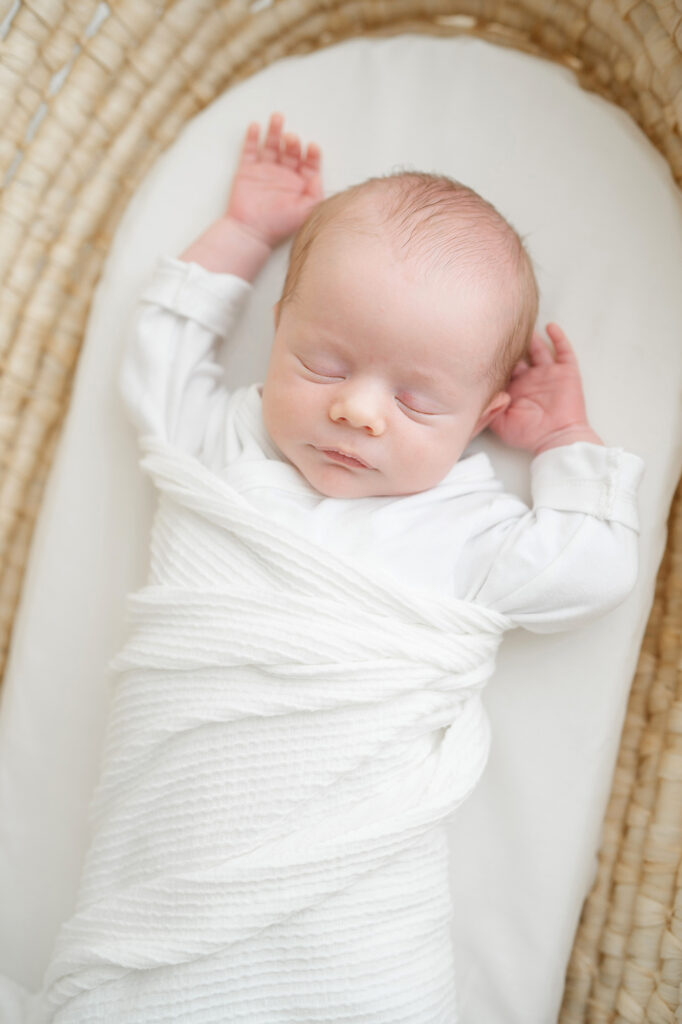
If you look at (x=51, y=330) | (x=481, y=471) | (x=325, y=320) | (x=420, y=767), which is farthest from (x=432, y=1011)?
(x=51, y=330)

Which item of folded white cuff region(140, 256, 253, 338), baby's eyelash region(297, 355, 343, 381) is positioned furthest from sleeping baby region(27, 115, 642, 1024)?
folded white cuff region(140, 256, 253, 338)

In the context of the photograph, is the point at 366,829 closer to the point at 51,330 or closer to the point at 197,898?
the point at 197,898

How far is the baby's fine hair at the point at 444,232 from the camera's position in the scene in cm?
102

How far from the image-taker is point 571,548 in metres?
1.04

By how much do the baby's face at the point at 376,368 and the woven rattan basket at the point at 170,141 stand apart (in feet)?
1.22

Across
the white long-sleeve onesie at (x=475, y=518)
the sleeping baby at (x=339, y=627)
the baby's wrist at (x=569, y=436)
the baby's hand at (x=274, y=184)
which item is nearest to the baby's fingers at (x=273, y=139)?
the baby's hand at (x=274, y=184)

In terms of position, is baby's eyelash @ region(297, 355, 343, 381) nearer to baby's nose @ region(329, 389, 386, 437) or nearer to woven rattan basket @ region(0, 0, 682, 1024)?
baby's nose @ region(329, 389, 386, 437)

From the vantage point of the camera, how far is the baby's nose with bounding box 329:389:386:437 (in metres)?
0.99

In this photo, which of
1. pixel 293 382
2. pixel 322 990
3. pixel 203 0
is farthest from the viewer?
pixel 203 0

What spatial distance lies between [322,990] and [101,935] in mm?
239

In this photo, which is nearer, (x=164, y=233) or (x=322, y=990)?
(x=322, y=990)

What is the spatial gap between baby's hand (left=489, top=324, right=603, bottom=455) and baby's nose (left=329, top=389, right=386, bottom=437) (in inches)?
9.7

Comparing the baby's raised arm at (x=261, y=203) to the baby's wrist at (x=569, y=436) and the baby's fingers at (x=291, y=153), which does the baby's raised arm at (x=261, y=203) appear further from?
the baby's wrist at (x=569, y=436)

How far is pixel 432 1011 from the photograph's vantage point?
0.99 meters
